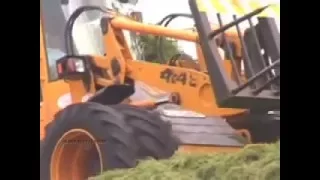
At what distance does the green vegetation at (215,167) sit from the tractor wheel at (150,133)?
0.04m

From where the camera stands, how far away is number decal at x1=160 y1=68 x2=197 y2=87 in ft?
10.7

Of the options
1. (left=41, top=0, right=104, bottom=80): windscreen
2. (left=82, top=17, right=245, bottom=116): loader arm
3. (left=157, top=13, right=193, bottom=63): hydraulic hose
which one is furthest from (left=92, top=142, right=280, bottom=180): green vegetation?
(left=41, top=0, right=104, bottom=80): windscreen

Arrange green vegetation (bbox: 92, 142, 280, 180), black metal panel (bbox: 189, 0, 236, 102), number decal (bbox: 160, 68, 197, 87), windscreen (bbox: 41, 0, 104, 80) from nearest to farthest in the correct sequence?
1. green vegetation (bbox: 92, 142, 280, 180)
2. black metal panel (bbox: 189, 0, 236, 102)
3. number decal (bbox: 160, 68, 197, 87)
4. windscreen (bbox: 41, 0, 104, 80)

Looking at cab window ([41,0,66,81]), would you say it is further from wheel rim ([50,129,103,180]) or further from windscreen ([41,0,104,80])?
wheel rim ([50,129,103,180])

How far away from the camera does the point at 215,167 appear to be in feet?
10.4

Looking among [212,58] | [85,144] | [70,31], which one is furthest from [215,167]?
[70,31]

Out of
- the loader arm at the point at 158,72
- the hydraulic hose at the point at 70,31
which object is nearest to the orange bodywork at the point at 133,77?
the loader arm at the point at 158,72

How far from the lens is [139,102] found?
3.34m

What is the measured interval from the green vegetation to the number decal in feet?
0.99

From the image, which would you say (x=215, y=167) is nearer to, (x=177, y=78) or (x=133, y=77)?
(x=177, y=78)

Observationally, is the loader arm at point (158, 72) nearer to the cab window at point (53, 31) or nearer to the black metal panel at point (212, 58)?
the black metal panel at point (212, 58)

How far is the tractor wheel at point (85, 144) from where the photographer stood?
131 inches

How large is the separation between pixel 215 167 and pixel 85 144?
63 centimetres
